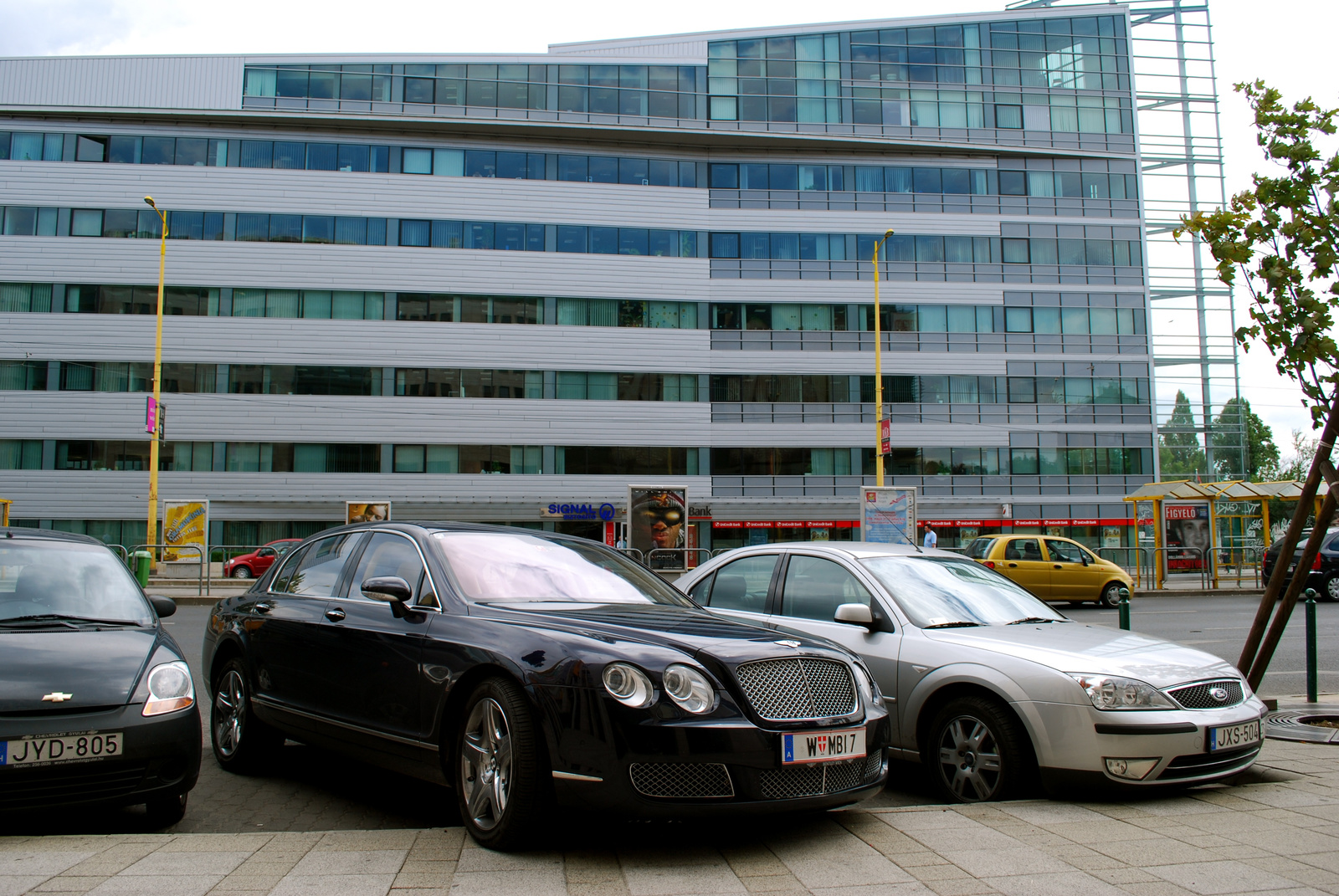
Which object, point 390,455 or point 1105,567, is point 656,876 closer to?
point 1105,567

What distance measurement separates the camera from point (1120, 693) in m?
5.12

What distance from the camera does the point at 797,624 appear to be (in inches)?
257

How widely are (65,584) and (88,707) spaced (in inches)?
53.8

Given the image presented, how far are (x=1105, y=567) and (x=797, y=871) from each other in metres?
20.4

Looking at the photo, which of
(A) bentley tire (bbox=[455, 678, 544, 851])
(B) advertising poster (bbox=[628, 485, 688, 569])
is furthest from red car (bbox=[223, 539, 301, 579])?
(A) bentley tire (bbox=[455, 678, 544, 851])

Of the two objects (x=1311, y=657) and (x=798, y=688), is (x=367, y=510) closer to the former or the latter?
(x=1311, y=657)

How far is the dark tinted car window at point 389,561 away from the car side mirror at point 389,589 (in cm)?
23

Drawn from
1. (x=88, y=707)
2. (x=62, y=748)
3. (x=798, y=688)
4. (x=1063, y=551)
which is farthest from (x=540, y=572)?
(x=1063, y=551)

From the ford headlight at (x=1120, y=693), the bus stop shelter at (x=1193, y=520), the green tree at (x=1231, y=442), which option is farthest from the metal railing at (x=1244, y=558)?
the ford headlight at (x=1120, y=693)

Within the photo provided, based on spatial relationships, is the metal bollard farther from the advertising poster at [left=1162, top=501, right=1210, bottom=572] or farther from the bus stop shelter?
the advertising poster at [left=1162, top=501, right=1210, bottom=572]

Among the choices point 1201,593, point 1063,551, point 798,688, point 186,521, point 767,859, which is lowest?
point 1201,593

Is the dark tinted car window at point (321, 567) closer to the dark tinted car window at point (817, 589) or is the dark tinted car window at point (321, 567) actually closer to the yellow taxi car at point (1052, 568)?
the dark tinted car window at point (817, 589)

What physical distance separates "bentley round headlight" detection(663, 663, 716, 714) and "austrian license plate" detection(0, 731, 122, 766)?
255 cm

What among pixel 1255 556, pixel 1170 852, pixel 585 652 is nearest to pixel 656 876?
pixel 585 652
